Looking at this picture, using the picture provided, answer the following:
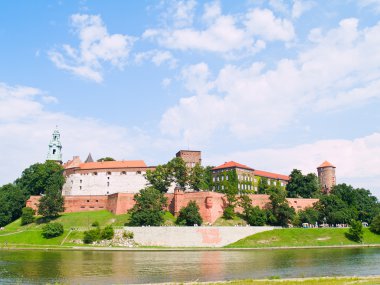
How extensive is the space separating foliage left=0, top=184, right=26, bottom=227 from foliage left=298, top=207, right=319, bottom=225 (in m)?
44.9

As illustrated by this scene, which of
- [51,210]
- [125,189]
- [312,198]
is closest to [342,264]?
[312,198]

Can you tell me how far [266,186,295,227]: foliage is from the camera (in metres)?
60.2

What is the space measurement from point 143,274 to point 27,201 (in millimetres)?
46825

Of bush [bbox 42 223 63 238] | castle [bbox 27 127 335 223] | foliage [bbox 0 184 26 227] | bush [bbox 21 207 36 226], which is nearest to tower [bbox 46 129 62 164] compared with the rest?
castle [bbox 27 127 335 223]

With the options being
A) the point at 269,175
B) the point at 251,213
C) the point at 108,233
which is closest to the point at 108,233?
the point at 108,233

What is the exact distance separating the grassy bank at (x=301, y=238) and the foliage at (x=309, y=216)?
13.7 ft

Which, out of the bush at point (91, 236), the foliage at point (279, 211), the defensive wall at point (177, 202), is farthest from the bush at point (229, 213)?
the bush at point (91, 236)

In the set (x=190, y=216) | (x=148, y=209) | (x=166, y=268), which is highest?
(x=148, y=209)

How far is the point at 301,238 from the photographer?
5400 centimetres

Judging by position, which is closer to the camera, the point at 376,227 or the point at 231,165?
the point at 376,227

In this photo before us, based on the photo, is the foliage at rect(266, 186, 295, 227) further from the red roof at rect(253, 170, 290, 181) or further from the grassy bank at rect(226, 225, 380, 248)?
the red roof at rect(253, 170, 290, 181)

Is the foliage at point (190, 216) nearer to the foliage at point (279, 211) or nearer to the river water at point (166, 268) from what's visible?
the foliage at point (279, 211)

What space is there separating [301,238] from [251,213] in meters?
8.47

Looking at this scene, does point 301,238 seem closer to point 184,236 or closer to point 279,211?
point 279,211
